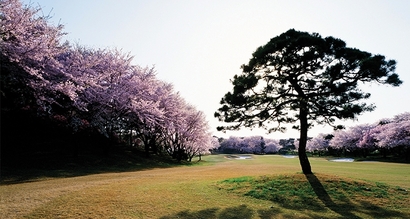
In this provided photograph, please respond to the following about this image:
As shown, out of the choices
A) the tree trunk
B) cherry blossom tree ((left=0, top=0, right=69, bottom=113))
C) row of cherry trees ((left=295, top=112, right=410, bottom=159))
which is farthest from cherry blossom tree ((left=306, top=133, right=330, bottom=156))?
cherry blossom tree ((left=0, top=0, right=69, bottom=113))

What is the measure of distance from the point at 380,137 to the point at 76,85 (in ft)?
190

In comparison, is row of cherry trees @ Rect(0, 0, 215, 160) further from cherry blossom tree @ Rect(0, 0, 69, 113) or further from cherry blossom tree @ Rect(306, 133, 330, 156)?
cherry blossom tree @ Rect(306, 133, 330, 156)

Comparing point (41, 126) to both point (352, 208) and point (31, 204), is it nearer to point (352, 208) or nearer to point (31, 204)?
point (31, 204)

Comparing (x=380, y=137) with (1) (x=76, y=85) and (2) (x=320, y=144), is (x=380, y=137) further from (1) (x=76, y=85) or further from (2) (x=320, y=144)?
(1) (x=76, y=85)

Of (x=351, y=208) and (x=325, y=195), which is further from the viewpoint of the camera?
(x=325, y=195)

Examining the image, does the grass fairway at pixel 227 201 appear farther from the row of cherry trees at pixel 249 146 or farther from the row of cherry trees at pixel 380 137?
the row of cherry trees at pixel 249 146

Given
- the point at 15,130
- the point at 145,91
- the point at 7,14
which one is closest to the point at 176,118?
the point at 145,91

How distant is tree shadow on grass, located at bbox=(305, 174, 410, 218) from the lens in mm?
8680

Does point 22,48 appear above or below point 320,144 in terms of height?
above

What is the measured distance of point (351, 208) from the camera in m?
9.46

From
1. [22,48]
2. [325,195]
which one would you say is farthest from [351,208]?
[22,48]

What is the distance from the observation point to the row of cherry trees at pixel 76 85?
47.7ft

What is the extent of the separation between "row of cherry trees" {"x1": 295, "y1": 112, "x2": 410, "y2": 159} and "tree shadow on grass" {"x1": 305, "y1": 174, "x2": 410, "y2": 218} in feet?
152

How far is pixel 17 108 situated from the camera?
21.2 m
